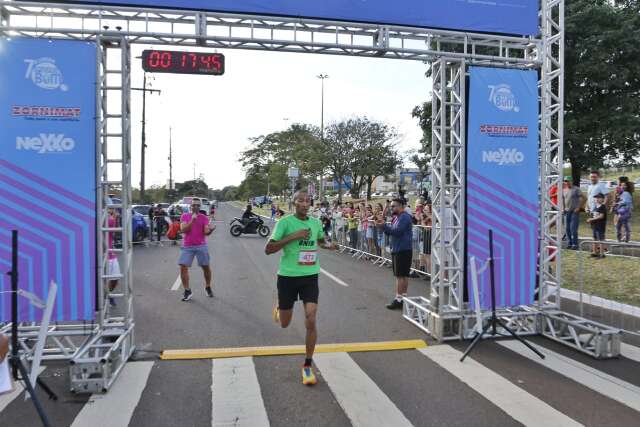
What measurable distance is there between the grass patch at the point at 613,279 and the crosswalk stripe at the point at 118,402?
23.8 ft

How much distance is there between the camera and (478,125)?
6957mm

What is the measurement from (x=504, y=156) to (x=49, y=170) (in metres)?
5.91

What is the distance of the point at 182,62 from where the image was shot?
682 cm

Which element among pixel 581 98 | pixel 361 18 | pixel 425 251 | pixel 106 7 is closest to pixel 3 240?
pixel 106 7

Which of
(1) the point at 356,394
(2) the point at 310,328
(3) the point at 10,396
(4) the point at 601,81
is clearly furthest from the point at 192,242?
(4) the point at 601,81

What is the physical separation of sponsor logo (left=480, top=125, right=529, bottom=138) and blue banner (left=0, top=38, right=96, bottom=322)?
512 cm

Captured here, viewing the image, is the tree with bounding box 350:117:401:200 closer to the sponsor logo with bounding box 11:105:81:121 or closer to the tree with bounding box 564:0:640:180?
the tree with bounding box 564:0:640:180

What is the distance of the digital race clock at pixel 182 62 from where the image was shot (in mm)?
6664

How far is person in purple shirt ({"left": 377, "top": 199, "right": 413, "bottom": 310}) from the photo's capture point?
8.86 meters

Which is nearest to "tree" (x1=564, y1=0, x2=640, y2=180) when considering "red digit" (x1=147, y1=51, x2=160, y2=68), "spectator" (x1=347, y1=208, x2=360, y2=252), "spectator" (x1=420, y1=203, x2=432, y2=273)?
"spectator" (x1=347, y1=208, x2=360, y2=252)

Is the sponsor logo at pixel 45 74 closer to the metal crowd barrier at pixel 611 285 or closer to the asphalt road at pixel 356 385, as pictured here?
the asphalt road at pixel 356 385

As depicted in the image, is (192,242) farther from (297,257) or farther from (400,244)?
(297,257)

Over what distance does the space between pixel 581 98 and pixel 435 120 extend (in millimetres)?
20223

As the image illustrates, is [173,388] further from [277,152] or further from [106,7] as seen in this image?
[277,152]
